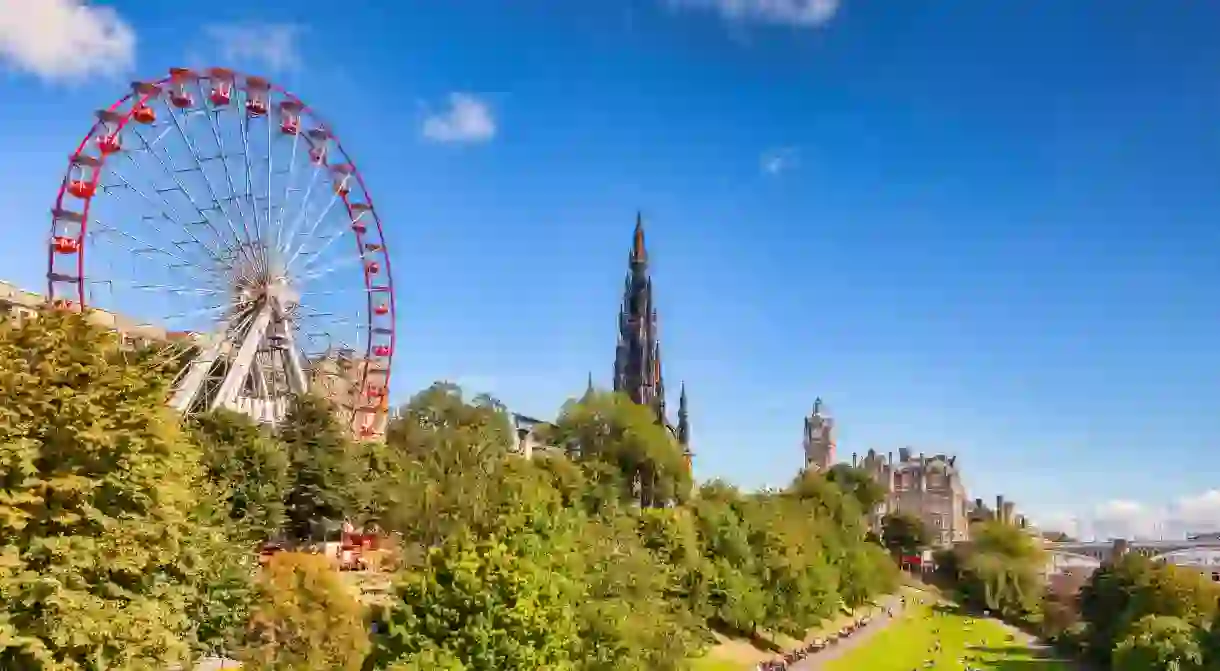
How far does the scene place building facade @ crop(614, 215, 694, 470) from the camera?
584ft

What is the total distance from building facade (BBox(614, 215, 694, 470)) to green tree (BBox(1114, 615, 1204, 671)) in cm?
10382

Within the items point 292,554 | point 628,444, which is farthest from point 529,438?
point 292,554

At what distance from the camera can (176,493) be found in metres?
31.6

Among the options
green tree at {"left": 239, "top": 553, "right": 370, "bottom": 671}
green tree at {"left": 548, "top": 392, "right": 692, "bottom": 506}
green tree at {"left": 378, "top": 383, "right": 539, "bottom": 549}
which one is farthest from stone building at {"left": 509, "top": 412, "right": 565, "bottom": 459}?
green tree at {"left": 239, "top": 553, "right": 370, "bottom": 671}

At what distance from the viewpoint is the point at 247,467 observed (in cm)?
5950

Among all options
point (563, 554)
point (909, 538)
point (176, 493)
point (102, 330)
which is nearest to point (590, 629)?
point (563, 554)

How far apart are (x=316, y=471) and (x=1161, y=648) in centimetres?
4948

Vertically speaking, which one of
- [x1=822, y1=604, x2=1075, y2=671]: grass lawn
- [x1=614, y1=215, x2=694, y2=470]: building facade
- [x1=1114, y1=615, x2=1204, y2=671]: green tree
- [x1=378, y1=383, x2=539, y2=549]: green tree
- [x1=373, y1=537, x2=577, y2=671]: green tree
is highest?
[x1=614, y1=215, x2=694, y2=470]: building facade

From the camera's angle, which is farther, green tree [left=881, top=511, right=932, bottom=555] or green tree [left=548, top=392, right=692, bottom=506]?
green tree [left=881, top=511, right=932, bottom=555]

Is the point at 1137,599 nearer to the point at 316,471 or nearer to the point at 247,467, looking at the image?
the point at 316,471

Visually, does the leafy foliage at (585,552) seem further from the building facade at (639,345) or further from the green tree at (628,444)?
the building facade at (639,345)

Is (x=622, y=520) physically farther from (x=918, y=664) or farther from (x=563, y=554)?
(x=918, y=664)

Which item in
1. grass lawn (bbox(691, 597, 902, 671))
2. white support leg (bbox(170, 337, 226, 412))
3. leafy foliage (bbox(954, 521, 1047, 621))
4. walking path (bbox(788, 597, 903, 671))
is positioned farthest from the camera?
leafy foliage (bbox(954, 521, 1047, 621))

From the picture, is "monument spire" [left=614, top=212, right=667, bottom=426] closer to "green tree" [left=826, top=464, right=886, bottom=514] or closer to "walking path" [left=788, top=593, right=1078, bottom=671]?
"green tree" [left=826, top=464, right=886, bottom=514]
